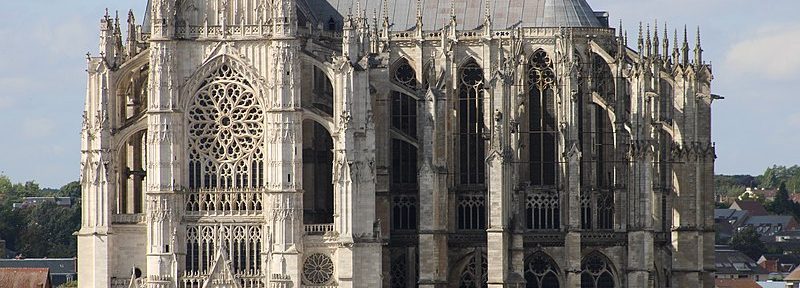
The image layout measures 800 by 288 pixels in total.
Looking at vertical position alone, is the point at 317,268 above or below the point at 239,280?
above

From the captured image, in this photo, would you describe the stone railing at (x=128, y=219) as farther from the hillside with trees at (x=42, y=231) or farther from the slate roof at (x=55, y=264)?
the hillside with trees at (x=42, y=231)

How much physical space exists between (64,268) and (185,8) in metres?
48.9

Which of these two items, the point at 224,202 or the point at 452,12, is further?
the point at 452,12

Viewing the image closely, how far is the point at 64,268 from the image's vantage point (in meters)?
163

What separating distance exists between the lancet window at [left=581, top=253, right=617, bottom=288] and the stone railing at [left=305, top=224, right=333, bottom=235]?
1352 centimetres

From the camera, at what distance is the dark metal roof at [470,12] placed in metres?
126

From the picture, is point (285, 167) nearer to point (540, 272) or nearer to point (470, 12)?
point (540, 272)

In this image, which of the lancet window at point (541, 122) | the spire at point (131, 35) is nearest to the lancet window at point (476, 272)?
the lancet window at point (541, 122)

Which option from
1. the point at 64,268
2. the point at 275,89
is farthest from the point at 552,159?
the point at 64,268

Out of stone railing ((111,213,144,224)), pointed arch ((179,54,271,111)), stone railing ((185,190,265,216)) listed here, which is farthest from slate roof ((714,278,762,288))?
stone railing ((111,213,144,224))

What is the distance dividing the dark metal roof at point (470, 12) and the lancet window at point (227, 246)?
49.9ft

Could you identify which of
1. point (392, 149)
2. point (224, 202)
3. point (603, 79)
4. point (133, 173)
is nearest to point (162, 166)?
point (224, 202)

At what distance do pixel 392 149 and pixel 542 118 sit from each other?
7189 mm

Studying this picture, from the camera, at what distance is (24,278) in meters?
131
